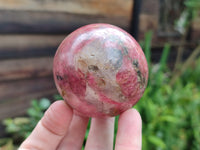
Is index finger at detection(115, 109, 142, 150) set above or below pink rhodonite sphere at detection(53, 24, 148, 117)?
below

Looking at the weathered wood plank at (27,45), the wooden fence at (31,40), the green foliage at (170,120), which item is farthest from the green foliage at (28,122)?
the green foliage at (170,120)

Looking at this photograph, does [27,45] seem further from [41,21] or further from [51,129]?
[51,129]

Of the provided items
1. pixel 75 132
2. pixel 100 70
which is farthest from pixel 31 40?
pixel 100 70

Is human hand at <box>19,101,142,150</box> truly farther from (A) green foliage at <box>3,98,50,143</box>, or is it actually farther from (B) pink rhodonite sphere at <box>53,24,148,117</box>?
(A) green foliage at <box>3,98,50,143</box>

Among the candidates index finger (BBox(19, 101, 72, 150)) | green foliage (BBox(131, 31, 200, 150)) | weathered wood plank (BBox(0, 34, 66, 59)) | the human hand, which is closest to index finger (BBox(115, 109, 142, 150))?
the human hand

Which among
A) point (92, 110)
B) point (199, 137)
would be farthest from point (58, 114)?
point (199, 137)

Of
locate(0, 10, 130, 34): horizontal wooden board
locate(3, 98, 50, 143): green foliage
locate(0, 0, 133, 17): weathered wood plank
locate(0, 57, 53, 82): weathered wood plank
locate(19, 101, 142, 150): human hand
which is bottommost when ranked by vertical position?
locate(3, 98, 50, 143): green foliage

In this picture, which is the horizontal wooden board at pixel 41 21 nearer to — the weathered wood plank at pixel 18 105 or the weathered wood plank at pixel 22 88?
the weathered wood plank at pixel 22 88
